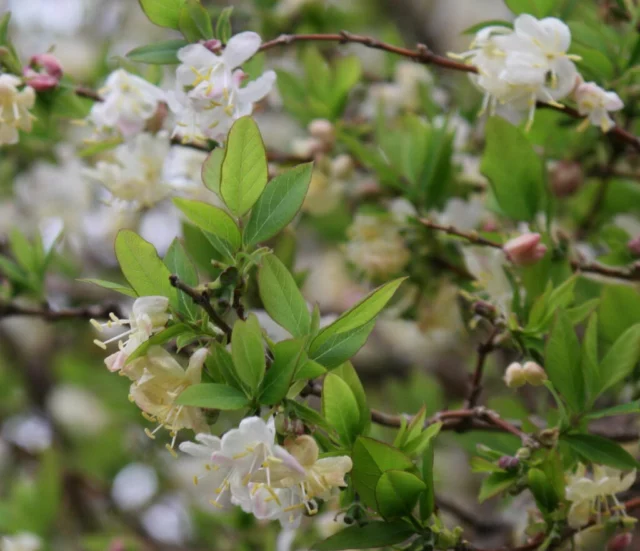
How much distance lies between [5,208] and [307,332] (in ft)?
5.18

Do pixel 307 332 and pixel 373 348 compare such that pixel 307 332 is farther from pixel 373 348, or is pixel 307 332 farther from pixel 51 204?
pixel 373 348

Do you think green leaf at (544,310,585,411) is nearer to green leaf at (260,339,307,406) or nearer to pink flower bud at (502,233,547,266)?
pink flower bud at (502,233,547,266)

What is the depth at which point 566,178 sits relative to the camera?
48.9 inches

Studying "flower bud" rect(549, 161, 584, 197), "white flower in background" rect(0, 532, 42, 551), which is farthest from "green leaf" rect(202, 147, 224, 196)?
"white flower in background" rect(0, 532, 42, 551)

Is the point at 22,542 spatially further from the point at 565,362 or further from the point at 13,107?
the point at 565,362

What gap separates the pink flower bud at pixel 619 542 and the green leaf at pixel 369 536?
0.26m

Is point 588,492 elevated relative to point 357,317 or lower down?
lower down

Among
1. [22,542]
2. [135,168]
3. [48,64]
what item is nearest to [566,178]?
[135,168]

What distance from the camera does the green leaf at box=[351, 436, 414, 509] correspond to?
27.4 inches

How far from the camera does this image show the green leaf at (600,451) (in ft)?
2.53

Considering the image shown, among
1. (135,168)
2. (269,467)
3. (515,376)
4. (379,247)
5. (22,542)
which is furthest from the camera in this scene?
(22,542)

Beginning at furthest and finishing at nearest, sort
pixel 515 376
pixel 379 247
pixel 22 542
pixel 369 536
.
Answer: pixel 22 542, pixel 379 247, pixel 515 376, pixel 369 536

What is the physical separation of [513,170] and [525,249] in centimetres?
12

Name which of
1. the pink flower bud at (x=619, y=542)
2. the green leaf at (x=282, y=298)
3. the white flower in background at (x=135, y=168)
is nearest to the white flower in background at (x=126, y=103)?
the white flower in background at (x=135, y=168)
